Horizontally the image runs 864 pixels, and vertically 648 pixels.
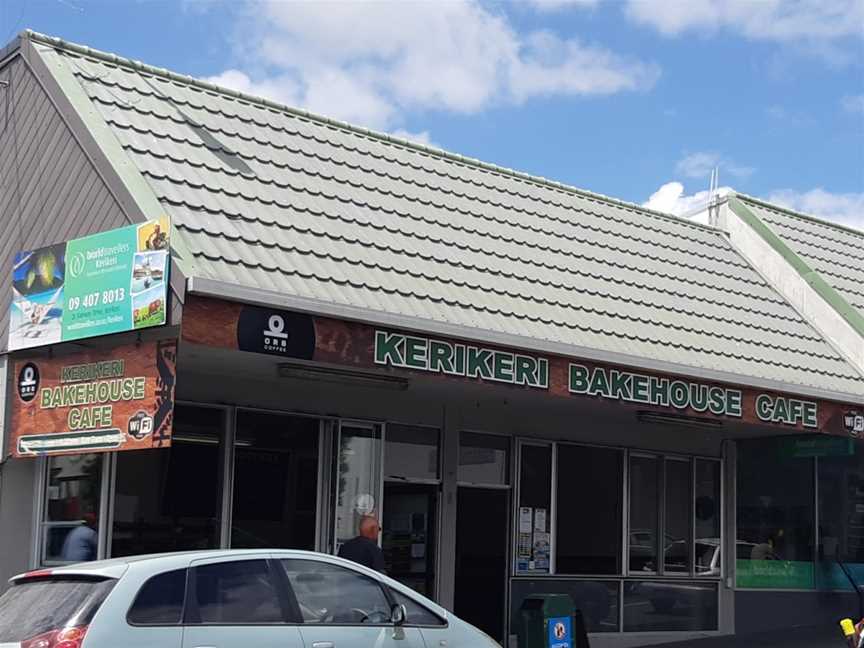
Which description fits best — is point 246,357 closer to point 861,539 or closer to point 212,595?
point 212,595

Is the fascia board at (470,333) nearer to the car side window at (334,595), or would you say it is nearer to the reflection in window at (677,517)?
the car side window at (334,595)

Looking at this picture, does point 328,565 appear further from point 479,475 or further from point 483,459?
point 483,459

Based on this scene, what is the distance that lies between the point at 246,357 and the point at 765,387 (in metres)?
6.48

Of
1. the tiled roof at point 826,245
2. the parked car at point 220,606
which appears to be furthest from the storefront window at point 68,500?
the tiled roof at point 826,245

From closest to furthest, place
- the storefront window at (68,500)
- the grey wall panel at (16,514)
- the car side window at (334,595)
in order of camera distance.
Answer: the car side window at (334,595) → the grey wall panel at (16,514) → the storefront window at (68,500)

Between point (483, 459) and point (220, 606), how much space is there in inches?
299

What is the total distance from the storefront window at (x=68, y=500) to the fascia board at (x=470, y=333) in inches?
111

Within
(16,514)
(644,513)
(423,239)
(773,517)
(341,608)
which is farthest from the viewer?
(773,517)

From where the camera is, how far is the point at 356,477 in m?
14.3

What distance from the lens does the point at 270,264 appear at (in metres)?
11.6

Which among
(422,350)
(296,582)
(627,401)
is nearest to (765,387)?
(627,401)

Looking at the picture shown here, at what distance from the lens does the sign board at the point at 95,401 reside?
34.4 feet

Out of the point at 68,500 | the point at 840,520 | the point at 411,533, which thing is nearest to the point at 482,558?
the point at 411,533

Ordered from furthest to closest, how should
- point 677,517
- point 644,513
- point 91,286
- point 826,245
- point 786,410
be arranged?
point 826,245 → point 677,517 → point 644,513 → point 786,410 → point 91,286
